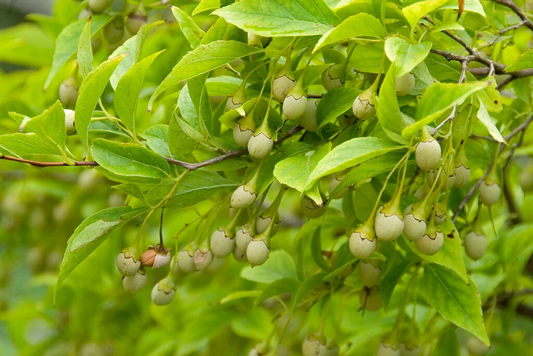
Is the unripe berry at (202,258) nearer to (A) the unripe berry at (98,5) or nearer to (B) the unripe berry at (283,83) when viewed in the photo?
(B) the unripe berry at (283,83)

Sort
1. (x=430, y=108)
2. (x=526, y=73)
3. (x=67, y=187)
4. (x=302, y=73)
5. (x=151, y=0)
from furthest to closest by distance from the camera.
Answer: (x=67, y=187) < (x=151, y=0) < (x=526, y=73) < (x=302, y=73) < (x=430, y=108)

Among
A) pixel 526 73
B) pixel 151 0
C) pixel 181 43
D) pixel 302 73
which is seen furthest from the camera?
pixel 181 43

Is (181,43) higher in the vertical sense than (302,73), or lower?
lower

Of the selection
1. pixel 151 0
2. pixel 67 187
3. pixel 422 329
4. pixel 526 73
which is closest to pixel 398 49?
pixel 526 73

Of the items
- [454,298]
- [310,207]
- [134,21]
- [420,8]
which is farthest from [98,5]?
[454,298]

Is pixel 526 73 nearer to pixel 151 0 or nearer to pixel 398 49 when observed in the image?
pixel 398 49

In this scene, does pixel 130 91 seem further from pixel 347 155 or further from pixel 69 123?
pixel 347 155
